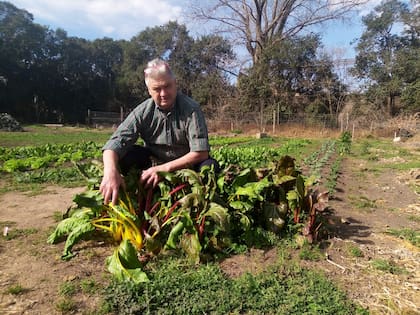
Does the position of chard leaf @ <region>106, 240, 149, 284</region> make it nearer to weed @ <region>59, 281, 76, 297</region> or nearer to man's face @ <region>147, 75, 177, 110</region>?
weed @ <region>59, 281, 76, 297</region>

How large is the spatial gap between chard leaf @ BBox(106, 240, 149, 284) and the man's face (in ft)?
3.83

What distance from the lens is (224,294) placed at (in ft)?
6.18

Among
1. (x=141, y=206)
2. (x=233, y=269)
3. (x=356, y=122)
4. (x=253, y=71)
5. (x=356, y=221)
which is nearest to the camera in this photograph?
(x=233, y=269)

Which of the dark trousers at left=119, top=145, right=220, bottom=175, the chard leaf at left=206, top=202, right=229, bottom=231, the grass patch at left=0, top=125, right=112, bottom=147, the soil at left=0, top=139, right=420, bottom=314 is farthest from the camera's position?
the grass patch at left=0, top=125, right=112, bottom=147

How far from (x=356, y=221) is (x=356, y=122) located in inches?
809

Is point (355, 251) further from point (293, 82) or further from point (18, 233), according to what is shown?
point (293, 82)

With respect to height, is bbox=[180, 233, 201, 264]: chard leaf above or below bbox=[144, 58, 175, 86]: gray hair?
below

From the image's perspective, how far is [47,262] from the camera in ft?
7.30

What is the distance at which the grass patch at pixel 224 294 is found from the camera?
177 cm

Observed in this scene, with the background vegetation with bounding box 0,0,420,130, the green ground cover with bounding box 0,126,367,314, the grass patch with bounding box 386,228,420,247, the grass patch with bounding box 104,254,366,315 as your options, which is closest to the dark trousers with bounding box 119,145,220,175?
the green ground cover with bounding box 0,126,367,314

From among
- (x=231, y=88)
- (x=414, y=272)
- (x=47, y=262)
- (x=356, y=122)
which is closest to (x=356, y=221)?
(x=414, y=272)

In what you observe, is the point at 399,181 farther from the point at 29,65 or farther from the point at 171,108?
the point at 29,65

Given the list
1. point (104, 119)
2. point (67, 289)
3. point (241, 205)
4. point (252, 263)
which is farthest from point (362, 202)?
point (104, 119)

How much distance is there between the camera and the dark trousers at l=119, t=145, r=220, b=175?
2.71 m
